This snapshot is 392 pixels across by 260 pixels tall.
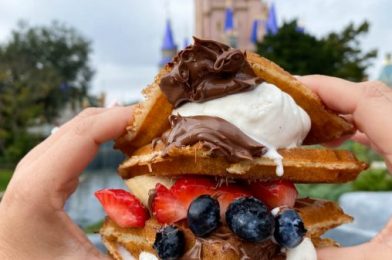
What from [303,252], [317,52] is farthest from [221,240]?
[317,52]

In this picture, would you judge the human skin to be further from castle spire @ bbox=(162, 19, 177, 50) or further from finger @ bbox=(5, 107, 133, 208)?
castle spire @ bbox=(162, 19, 177, 50)

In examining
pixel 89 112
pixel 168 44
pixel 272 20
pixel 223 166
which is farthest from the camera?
pixel 168 44

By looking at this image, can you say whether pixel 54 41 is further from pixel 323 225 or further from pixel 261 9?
pixel 323 225

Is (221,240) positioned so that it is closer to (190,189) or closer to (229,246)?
(229,246)

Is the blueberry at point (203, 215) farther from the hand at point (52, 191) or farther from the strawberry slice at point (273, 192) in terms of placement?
the hand at point (52, 191)

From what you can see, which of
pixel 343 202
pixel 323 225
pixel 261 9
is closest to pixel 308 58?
pixel 261 9

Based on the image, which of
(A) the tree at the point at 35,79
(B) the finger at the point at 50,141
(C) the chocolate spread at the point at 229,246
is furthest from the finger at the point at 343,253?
(A) the tree at the point at 35,79

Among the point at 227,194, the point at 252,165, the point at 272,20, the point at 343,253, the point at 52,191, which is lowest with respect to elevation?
the point at 272,20
